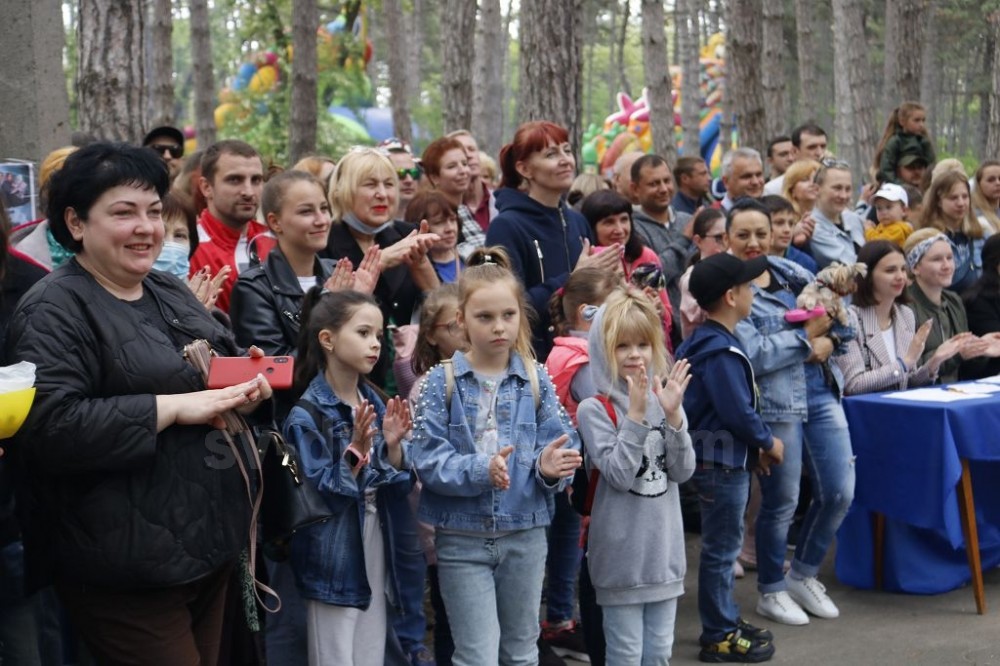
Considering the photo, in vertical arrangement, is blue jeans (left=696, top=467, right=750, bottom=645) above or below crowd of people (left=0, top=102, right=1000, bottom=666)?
below

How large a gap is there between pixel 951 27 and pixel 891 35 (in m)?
17.8

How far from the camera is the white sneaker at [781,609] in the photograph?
6.14 metres

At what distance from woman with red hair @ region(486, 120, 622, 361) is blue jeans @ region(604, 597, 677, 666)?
167 centimetres

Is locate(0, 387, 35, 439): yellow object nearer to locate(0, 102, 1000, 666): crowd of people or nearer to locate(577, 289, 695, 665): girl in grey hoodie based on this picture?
locate(0, 102, 1000, 666): crowd of people

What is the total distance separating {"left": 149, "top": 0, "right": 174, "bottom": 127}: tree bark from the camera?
500 inches

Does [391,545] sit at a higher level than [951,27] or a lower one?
lower

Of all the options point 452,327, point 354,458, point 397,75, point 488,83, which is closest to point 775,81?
point 488,83

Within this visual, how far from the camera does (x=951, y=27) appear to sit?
32.7 m

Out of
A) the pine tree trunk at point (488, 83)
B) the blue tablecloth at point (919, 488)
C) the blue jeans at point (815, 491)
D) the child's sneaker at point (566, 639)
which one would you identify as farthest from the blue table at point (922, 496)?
the pine tree trunk at point (488, 83)

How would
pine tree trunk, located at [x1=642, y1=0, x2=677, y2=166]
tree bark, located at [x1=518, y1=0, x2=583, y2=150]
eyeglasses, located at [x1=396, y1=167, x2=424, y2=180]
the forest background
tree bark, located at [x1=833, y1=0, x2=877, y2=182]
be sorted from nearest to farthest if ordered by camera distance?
the forest background < eyeglasses, located at [x1=396, y1=167, x2=424, y2=180] < tree bark, located at [x1=518, y1=0, x2=583, y2=150] < pine tree trunk, located at [x1=642, y1=0, x2=677, y2=166] < tree bark, located at [x1=833, y1=0, x2=877, y2=182]

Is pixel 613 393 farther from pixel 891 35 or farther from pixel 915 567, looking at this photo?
pixel 891 35

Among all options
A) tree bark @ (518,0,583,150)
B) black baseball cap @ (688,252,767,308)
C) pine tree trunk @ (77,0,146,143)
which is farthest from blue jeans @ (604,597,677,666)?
tree bark @ (518,0,583,150)

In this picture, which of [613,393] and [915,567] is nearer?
[613,393]

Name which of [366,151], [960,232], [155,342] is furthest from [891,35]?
[155,342]
